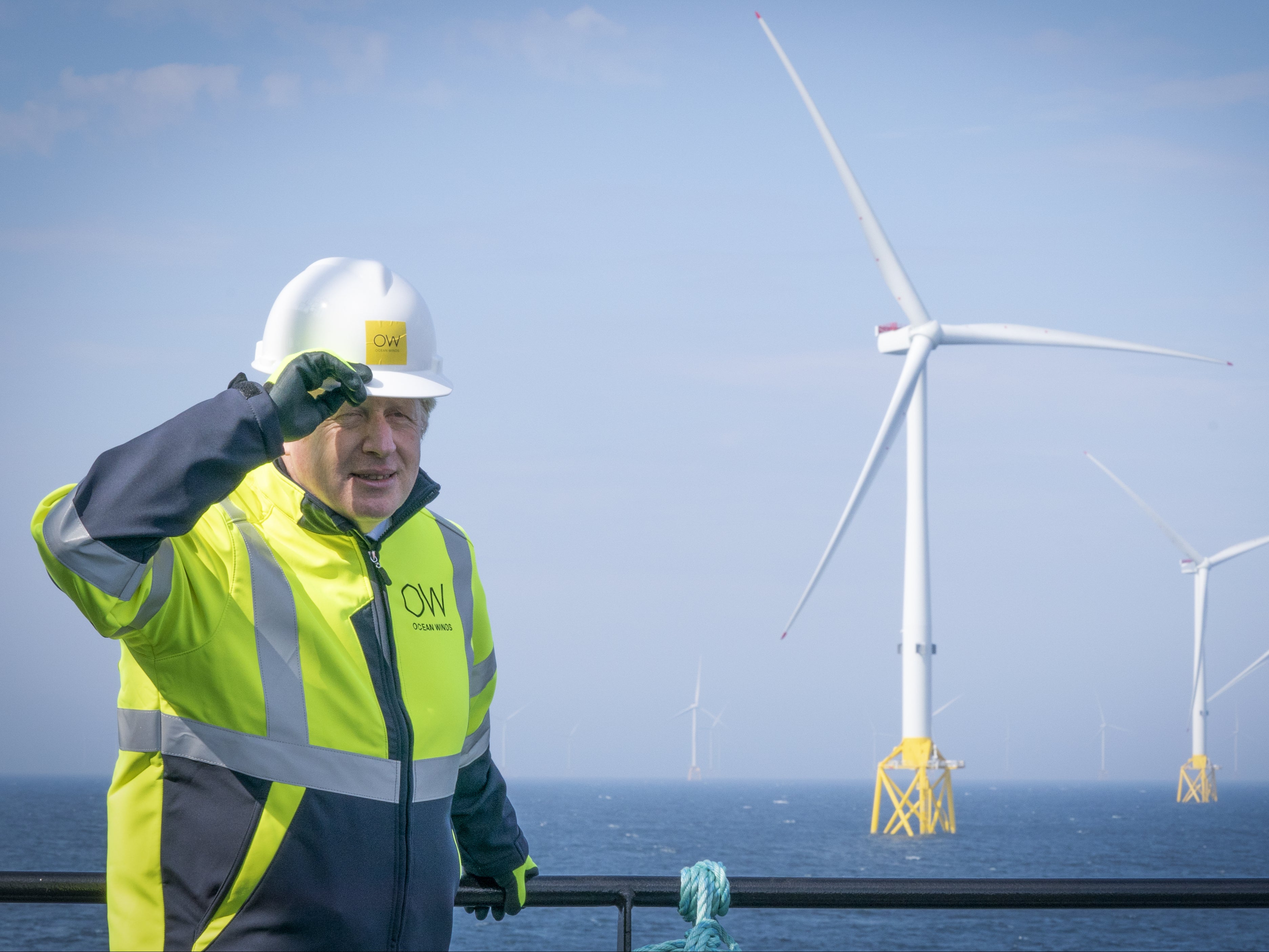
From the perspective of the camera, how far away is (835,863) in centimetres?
7444

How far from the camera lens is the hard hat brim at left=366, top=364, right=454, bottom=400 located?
2.60 metres

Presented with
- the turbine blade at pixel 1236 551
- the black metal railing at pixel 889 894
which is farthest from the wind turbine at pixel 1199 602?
the black metal railing at pixel 889 894

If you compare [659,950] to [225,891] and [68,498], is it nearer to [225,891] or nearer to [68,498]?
[225,891]

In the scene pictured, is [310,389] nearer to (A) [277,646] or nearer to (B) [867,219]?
(A) [277,646]

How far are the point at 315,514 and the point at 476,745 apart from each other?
0.75 metres

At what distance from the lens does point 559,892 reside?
2762mm

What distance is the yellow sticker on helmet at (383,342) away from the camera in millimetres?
2662

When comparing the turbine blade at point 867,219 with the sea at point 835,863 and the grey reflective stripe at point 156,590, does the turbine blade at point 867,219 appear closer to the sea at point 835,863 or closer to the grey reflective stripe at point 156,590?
→ the sea at point 835,863

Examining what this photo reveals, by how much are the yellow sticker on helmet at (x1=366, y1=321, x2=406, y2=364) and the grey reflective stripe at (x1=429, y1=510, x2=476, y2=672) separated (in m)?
0.46

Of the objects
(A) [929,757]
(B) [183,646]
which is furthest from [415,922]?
(A) [929,757]

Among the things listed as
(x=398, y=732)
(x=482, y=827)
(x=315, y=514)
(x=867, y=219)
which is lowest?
(x=482, y=827)

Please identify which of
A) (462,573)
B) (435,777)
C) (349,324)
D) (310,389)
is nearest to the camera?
(310,389)

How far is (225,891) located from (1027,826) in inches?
5012

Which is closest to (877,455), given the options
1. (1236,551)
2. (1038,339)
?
(1038,339)
